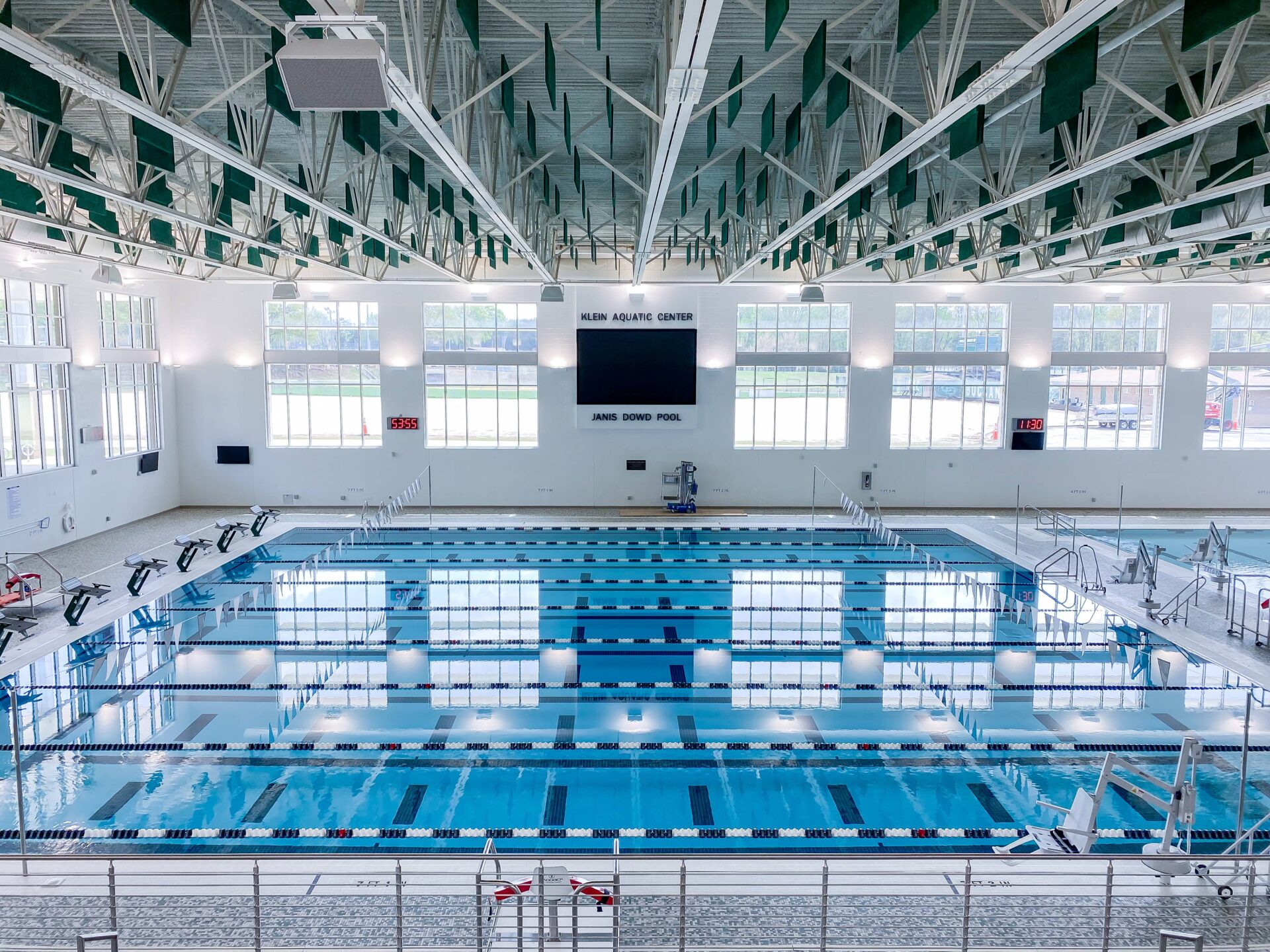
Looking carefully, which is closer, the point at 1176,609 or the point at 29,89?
the point at 29,89

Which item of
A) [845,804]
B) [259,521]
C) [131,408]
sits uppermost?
[131,408]

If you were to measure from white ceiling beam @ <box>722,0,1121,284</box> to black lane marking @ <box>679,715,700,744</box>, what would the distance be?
18.0ft

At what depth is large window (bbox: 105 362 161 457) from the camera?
647 inches

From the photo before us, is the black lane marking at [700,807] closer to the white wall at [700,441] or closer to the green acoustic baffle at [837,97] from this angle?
the green acoustic baffle at [837,97]

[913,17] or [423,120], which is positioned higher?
[913,17]

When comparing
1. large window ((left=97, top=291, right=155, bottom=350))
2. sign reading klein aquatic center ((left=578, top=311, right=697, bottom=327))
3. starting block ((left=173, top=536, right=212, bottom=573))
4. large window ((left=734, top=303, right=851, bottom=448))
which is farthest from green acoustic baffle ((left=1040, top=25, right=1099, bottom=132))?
large window ((left=97, top=291, right=155, bottom=350))

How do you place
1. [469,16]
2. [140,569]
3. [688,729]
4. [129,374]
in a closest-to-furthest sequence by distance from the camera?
[469,16], [688,729], [140,569], [129,374]

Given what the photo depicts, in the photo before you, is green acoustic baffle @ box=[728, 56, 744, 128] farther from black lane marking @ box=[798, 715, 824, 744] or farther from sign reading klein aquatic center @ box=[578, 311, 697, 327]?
sign reading klein aquatic center @ box=[578, 311, 697, 327]

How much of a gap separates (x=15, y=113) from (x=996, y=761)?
1194cm

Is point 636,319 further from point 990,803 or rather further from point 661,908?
point 661,908

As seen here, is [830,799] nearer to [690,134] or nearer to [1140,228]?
[690,134]

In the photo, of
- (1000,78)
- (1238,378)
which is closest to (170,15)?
(1000,78)

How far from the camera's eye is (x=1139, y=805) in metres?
6.67

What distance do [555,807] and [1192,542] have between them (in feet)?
47.6
